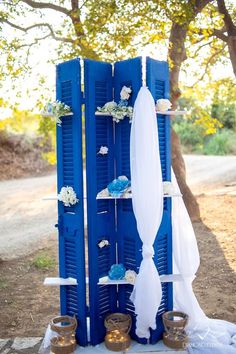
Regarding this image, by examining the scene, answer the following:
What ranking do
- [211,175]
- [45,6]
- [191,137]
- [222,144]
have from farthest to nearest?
[191,137] < [222,144] < [211,175] < [45,6]

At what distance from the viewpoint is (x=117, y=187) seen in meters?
3.83

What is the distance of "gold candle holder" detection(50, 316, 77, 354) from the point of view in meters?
3.79

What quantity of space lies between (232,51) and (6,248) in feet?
18.5

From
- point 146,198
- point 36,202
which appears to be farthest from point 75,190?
point 36,202

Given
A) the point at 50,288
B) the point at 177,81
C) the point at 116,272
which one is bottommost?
the point at 50,288

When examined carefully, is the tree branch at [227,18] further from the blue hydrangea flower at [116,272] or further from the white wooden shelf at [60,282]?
the white wooden shelf at [60,282]

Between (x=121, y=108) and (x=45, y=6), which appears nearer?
(x=121, y=108)

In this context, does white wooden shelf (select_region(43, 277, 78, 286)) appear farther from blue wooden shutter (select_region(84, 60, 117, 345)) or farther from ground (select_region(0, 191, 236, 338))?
A: ground (select_region(0, 191, 236, 338))

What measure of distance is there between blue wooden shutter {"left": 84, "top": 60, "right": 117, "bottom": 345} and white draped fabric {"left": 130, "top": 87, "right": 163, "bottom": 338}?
0.33 meters

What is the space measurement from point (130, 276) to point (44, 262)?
3610 mm

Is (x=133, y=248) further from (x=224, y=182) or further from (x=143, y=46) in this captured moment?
(x=224, y=182)

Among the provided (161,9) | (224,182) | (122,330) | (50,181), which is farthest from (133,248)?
(50,181)

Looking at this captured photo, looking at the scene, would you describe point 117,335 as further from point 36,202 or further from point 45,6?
point 36,202

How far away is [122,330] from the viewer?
384 cm
